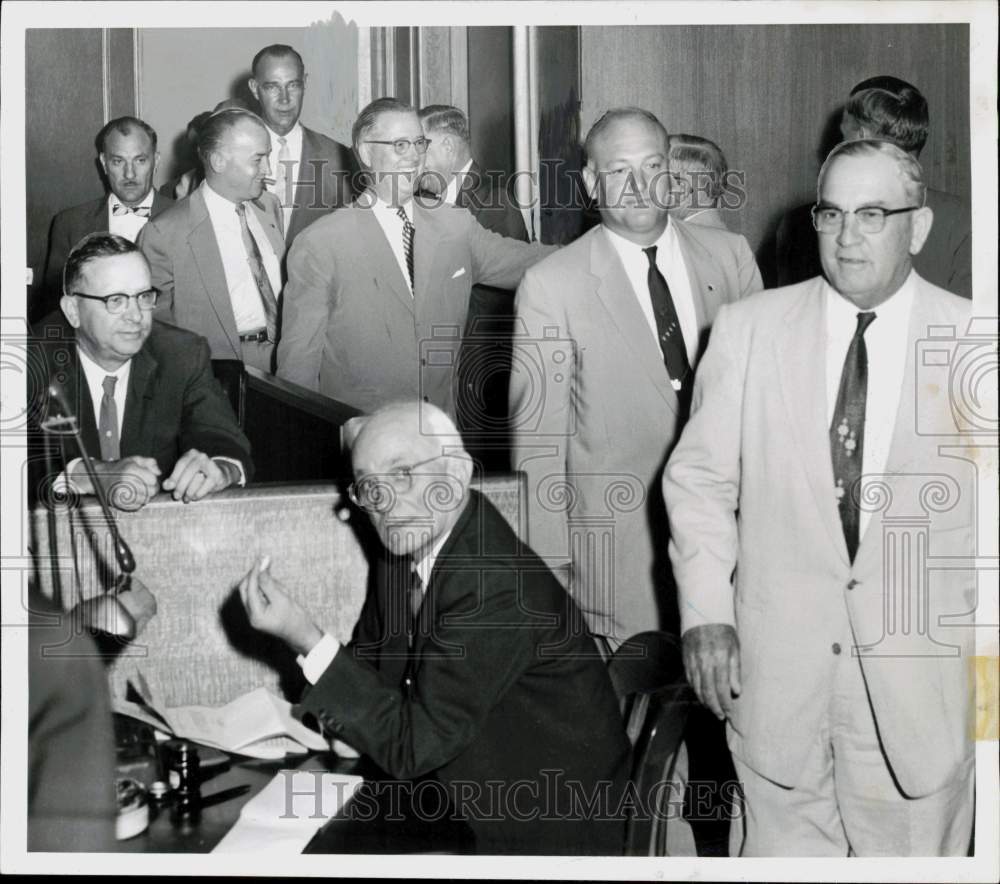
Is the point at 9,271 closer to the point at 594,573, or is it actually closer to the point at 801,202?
the point at 594,573

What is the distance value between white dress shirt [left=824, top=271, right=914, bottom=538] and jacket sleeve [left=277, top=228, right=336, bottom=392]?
1.12 metres

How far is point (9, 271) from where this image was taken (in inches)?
110

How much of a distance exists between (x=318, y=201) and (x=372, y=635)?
0.99 m

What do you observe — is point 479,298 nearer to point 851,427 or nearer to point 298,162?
point 298,162

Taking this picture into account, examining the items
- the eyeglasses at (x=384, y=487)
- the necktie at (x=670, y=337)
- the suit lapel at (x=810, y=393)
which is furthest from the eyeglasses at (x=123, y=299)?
the suit lapel at (x=810, y=393)

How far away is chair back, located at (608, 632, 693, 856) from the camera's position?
253cm

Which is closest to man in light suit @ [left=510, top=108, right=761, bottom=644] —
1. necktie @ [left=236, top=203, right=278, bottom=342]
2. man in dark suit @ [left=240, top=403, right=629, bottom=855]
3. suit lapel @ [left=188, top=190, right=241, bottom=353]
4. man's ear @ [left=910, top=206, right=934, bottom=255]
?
man in dark suit @ [left=240, top=403, right=629, bottom=855]

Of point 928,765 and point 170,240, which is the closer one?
point 928,765

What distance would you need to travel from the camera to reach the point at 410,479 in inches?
101

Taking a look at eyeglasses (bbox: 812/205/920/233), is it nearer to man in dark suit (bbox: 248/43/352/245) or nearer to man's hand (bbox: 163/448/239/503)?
man in dark suit (bbox: 248/43/352/245)

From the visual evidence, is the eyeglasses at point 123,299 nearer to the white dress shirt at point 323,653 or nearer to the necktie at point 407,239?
the necktie at point 407,239

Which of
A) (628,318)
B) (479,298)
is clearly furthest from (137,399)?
(628,318)

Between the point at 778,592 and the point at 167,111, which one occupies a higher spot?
the point at 167,111

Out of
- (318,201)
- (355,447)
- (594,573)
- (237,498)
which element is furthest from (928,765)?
(318,201)
